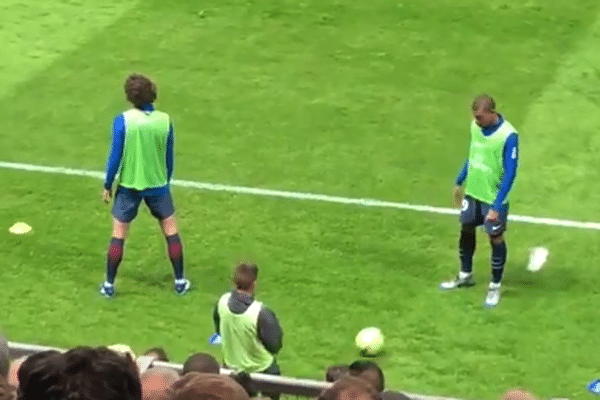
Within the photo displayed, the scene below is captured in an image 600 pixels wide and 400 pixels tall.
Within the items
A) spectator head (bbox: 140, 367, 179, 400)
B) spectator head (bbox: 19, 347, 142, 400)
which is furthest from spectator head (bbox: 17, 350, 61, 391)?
spectator head (bbox: 140, 367, 179, 400)

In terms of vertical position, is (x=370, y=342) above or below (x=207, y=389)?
below

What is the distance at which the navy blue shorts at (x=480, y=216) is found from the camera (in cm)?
1084

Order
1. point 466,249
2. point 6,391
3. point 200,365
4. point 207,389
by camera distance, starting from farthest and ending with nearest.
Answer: point 466,249
point 200,365
point 6,391
point 207,389

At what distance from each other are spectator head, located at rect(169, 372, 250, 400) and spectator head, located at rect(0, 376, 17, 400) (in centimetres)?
56

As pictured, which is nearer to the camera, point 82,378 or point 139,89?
point 82,378

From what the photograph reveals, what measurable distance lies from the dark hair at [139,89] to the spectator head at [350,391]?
559 cm

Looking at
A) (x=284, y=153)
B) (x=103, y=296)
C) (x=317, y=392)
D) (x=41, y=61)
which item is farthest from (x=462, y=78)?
(x=317, y=392)

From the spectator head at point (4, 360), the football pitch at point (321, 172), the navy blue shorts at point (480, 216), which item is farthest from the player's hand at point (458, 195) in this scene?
the spectator head at point (4, 360)

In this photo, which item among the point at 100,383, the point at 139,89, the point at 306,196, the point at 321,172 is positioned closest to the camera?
the point at 100,383

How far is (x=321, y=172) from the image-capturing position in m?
13.5

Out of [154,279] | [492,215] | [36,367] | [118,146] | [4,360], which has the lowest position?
[154,279]

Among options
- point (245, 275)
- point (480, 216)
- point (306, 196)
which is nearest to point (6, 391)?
point (245, 275)

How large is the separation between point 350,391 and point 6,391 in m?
1.24

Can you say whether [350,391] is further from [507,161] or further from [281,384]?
[507,161]
